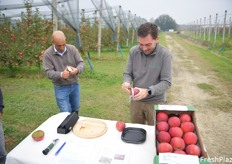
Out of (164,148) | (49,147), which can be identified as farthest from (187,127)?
(49,147)

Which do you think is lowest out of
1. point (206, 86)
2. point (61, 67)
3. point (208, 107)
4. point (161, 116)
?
point (208, 107)

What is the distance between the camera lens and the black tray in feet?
6.23

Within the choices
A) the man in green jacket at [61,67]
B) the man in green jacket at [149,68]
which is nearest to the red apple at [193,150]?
the man in green jacket at [149,68]

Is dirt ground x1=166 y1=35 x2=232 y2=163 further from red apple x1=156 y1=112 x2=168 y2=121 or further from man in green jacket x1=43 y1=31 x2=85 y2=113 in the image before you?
man in green jacket x1=43 y1=31 x2=85 y2=113

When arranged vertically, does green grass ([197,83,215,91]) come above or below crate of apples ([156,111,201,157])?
below

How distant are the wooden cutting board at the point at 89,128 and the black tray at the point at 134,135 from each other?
229 mm

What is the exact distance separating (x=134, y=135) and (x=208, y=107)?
4.09m

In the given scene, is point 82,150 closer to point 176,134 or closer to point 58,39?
point 176,134

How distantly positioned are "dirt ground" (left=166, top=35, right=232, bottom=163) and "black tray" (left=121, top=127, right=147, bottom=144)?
1.62m

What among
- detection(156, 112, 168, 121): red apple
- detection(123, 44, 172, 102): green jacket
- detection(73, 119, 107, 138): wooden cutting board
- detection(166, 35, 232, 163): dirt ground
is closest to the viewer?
detection(156, 112, 168, 121): red apple

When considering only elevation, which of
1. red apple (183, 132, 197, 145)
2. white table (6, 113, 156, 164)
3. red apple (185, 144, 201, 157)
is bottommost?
white table (6, 113, 156, 164)

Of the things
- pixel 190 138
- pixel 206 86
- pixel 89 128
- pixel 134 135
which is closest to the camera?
pixel 190 138

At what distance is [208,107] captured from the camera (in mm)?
5352

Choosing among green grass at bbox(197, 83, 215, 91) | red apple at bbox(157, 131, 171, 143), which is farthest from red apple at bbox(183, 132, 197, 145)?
green grass at bbox(197, 83, 215, 91)
